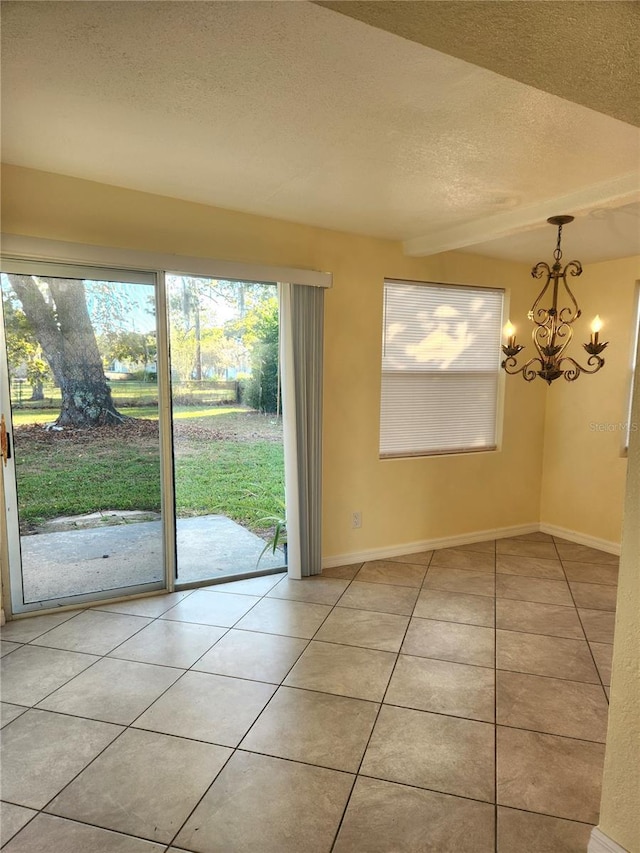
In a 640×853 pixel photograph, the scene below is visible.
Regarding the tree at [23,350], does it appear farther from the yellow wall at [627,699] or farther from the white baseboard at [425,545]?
the yellow wall at [627,699]

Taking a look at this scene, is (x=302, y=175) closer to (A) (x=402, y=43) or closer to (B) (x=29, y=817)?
(A) (x=402, y=43)

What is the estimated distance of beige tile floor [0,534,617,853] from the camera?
1.62 meters

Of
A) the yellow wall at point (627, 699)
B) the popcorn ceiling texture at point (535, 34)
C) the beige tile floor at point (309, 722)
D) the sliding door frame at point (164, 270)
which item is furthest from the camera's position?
the sliding door frame at point (164, 270)

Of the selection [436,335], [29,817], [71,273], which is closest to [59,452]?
[71,273]

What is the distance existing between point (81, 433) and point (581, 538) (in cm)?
412

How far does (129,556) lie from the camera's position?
10.6 ft

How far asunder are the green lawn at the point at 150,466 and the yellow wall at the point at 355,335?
0.52 metres

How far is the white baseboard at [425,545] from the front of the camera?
3.83m

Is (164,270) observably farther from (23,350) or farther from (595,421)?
(595,421)

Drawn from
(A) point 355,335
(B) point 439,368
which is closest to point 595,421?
(B) point 439,368

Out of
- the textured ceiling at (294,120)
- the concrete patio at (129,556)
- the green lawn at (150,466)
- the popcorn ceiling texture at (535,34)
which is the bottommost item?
the concrete patio at (129,556)

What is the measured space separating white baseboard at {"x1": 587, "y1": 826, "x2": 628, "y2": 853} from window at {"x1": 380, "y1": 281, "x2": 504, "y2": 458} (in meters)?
2.65

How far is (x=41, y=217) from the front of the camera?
2.69 m

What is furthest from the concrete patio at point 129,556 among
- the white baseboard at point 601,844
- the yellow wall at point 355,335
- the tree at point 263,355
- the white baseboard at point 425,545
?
the white baseboard at point 601,844
